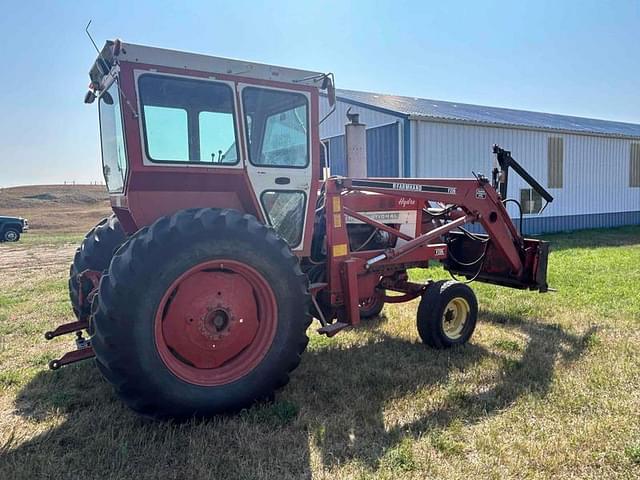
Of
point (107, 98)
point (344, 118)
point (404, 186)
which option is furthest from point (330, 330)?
point (344, 118)

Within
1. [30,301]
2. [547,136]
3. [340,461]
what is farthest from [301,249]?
[547,136]

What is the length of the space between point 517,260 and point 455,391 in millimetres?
2442

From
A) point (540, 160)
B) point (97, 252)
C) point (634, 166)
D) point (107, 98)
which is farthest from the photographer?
point (634, 166)

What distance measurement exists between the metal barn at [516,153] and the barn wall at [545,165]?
3cm

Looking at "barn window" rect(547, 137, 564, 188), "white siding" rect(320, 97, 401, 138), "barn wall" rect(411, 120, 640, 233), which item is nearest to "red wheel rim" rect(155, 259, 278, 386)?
"white siding" rect(320, 97, 401, 138)

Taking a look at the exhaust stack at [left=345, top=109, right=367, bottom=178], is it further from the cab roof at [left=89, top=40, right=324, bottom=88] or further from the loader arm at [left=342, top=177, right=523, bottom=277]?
the cab roof at [left=89, top=40, right=324, bottom=88]

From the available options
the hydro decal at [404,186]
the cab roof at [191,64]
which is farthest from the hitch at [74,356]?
the hydro decal at [404,186]

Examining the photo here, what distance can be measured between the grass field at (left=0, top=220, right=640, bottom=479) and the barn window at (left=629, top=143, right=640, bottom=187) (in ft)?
52.3

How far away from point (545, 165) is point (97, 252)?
15339 mm

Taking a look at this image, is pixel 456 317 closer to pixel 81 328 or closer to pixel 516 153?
pixel 81 328

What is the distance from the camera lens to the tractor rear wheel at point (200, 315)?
3191 mm

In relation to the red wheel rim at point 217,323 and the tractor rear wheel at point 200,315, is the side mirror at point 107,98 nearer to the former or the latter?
the tractor rear wheel at point 200,315

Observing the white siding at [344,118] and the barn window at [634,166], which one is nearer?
the white siding at [344,118]

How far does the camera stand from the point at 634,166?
19.4 m
